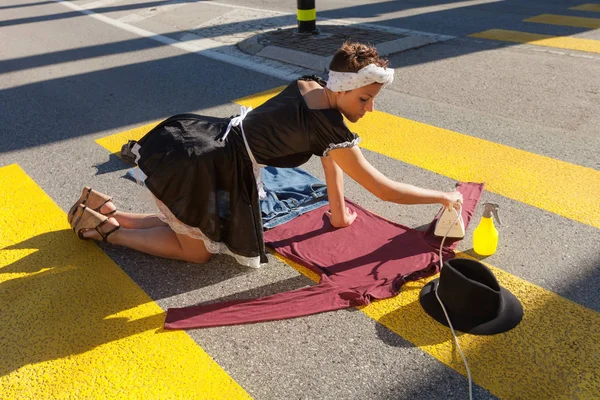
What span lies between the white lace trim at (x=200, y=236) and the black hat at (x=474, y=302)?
1040 mm

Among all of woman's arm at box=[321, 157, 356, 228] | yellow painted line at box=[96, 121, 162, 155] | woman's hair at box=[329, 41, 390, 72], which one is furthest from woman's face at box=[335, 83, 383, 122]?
yellow painted line at box=[96, 121, 162, 155]

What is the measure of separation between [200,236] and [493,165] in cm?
242

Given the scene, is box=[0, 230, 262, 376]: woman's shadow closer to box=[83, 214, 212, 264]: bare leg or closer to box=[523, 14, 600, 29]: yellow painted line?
box=[83, 214, 212, 264]: bare leg

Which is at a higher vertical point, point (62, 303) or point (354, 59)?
point (354, 59)

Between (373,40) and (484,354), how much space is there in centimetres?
601

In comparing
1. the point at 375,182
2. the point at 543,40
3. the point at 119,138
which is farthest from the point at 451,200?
the point at 543,40

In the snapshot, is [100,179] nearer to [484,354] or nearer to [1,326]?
[1,326]

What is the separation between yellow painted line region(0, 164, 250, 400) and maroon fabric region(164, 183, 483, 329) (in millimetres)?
213

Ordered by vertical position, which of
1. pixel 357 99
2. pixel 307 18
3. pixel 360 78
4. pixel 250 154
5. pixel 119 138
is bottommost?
pixel 119 138

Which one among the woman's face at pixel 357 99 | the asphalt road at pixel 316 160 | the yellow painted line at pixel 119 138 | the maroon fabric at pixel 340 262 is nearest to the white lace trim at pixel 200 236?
the asphalt road at pixel 316 160

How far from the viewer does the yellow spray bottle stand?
3436mm

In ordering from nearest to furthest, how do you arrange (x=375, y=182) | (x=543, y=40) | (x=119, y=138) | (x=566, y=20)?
(x=375, y=182)
(x=119, y=138)
(x=543, y=40)
(x=566, y=20)

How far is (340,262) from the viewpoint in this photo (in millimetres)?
3525

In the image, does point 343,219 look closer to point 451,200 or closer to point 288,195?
point 288,195
